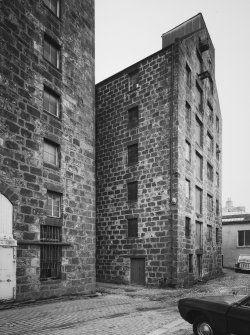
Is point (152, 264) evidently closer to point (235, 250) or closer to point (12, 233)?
point (12, 233)

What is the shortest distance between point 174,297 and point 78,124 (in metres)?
8.61

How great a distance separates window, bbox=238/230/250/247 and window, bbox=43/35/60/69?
24.1 metres

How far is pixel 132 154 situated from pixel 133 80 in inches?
190

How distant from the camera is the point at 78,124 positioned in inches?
639

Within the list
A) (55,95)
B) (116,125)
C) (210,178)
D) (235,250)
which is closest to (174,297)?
(55,95)

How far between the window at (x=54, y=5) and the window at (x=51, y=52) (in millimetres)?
1439

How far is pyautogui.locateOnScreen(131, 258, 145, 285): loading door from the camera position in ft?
66.6

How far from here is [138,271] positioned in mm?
20547

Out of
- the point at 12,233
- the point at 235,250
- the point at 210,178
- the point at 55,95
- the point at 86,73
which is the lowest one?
the point at 235,250

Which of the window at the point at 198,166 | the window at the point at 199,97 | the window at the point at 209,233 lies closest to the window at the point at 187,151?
the window at the point at 198,166

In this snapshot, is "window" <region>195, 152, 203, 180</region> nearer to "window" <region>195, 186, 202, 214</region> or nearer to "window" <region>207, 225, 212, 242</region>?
"window" <region>195, 186, 202, 214</region>

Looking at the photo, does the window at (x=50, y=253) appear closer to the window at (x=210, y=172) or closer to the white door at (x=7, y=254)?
the white door at (x=7, y=254)

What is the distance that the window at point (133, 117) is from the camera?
22181mm

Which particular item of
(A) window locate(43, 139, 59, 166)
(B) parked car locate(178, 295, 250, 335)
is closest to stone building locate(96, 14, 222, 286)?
(A) window locate(43, 139, 59, 166)
